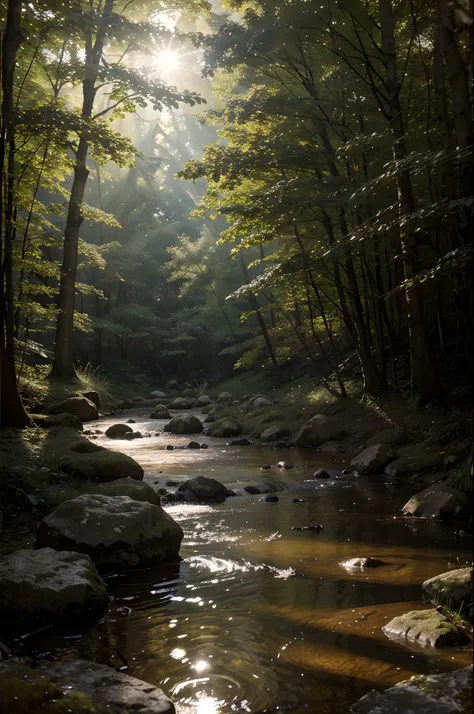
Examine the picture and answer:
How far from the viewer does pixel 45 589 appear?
3.75m

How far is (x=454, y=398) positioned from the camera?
976 centimetres

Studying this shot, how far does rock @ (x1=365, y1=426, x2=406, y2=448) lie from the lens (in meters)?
9.87

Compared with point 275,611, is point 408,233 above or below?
above

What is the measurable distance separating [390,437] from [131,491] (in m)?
5.19

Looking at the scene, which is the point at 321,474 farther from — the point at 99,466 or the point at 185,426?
the point at 185,426

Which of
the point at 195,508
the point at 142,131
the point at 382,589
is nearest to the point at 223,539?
the point at 195,508

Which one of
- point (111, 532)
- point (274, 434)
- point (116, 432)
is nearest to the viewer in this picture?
point (111, 532)

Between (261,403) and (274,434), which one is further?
(261,403)

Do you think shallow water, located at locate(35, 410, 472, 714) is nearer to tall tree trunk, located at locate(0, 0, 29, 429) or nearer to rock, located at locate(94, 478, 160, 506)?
rock, located at locate(94, 478, 160, 506)

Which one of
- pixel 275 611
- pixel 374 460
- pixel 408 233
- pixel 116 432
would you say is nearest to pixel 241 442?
pixel 116 432

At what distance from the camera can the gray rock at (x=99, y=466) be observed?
699cm

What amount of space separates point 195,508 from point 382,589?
134 inches

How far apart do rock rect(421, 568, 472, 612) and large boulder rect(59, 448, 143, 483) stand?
4230 mm

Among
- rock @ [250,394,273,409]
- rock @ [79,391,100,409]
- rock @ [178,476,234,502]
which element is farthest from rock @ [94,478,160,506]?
rock @ [250,394,273,409]
